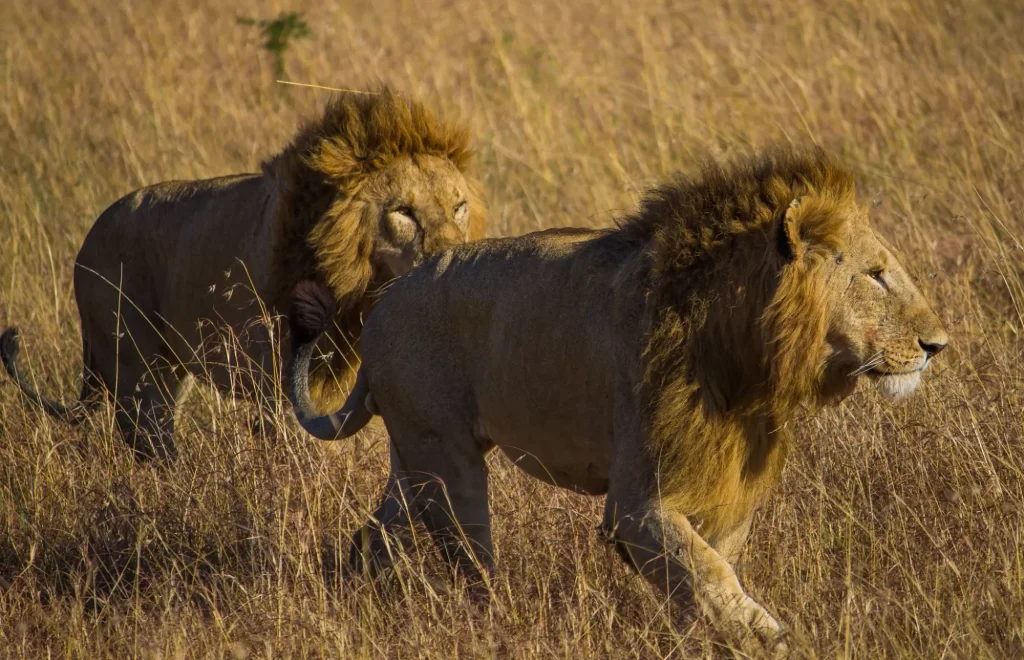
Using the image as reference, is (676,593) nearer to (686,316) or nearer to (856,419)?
(686,316)

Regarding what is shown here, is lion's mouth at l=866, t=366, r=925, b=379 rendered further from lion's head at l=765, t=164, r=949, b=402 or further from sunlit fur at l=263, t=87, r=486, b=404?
sunlit fur at l=263, t=87, r=486, b=404

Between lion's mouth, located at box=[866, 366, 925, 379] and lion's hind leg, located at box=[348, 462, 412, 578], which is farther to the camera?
lion's hind leg, located at box=[348, 462, 412, 578]

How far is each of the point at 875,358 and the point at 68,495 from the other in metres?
3.16

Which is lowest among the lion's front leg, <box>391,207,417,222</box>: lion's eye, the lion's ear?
the lion's front leg

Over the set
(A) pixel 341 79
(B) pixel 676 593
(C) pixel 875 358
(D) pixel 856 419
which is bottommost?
(A) pixel 341 79

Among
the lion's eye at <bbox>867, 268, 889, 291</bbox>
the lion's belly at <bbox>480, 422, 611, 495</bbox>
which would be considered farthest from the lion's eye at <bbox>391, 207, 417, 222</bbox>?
the lion's eye at <bbox>867, 268, 889, 291</bbox>

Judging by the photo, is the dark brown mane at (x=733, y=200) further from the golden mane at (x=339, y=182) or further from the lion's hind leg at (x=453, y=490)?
the golden mane at (x=339, y=182)

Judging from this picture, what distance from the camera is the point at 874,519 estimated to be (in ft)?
13.6

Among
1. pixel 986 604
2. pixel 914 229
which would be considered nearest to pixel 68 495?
pixel 986 604

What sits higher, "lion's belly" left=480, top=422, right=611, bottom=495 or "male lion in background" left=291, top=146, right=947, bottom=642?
"male lion in background" left=291, top=146, right=947, bottom=642

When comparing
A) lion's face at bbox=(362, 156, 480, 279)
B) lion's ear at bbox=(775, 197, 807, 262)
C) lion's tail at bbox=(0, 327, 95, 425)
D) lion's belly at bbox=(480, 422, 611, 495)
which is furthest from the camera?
lion's tail at bbox=(0, 327, 95, 425)

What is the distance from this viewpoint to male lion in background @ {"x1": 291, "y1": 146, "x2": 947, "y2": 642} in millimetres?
3424

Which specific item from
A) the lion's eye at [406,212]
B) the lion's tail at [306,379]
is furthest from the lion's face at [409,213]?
the lion's tail at [306,379]

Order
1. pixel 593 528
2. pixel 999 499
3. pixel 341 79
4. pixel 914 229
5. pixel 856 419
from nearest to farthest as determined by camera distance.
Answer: pixel 999 499, pixel 593 528, pixel 856 419, pixel 914 229, pixel 341 79
